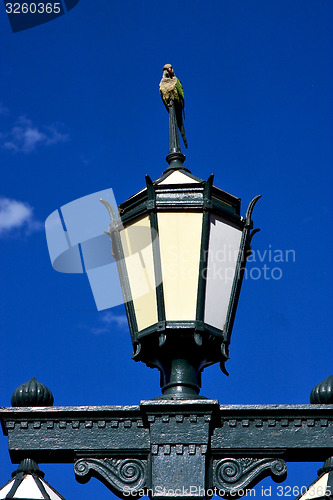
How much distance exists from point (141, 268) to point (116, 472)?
88 centimetres

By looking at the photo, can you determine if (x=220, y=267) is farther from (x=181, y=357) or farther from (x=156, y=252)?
(x=181, y=357)

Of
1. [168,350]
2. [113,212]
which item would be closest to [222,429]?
[168,350]

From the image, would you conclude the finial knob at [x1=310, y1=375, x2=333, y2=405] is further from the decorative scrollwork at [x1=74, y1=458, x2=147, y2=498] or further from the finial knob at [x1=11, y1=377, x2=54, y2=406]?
the finial knob at [x1=11, y1=377, x2=54, y2=406]

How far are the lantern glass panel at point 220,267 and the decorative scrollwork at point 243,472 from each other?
0.57m

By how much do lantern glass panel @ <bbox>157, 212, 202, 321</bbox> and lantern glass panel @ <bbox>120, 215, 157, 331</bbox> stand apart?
0.06 m

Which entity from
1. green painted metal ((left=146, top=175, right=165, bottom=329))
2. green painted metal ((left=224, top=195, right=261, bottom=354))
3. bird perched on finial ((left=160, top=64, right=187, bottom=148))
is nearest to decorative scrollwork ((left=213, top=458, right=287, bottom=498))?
green painted metal ((left=224, top=195, right=261, bottom=354))

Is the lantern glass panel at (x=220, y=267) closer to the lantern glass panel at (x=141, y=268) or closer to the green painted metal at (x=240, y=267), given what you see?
the green painted metal at (x=240, y=267)

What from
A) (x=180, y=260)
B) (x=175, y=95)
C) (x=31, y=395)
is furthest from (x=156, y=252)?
(x=175, y=95)

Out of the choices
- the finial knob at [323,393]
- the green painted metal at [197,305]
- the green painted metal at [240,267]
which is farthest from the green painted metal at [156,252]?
the finial knob at [323,393]

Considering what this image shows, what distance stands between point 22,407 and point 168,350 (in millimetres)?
647

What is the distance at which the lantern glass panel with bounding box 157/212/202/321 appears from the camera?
13.0ft

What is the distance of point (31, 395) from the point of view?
3.94 m

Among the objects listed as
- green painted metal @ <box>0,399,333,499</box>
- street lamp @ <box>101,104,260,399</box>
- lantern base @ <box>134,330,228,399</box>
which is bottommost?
green painted metal @ <box>0,399,333,499</box>

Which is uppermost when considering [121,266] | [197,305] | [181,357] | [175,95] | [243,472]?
[175,95]
